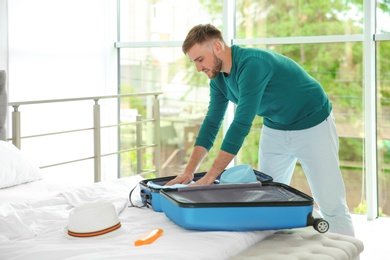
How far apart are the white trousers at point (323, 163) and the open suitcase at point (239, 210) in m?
0.46

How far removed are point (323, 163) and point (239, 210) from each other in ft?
2.49

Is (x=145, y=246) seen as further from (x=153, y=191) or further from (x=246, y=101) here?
(x=246, y=101)

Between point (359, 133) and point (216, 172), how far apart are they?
2.44 m

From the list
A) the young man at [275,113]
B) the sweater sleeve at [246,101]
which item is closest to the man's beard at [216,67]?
the young man at [275,113]

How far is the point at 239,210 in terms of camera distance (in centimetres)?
222

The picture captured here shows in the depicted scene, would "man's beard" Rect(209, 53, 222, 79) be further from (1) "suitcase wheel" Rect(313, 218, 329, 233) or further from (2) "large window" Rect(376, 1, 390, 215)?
(2) "large window" Rect(376, 1, 390, 215)

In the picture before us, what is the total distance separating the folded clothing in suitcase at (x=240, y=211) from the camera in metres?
2.21

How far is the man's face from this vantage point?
8.89 ft

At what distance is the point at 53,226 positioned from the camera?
7.69 ft

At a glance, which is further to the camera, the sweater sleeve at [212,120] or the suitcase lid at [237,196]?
the sweater sleeve at [212,120]

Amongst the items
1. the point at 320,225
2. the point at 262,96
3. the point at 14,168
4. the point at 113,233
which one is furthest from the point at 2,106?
the point at 320,225

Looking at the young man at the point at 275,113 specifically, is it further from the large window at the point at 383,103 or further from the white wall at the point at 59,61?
the white wall at the point at 59,61

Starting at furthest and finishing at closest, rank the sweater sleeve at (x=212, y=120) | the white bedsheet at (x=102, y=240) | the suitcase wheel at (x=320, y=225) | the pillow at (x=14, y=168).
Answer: the pillow at (x=14, y=168), the sweater sleeve at (x=212, y=120), the suitcase wheel at (x=320, y=225), the white bedsheet at (x=102, y=240)

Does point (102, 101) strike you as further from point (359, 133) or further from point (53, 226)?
point (53, 226)
